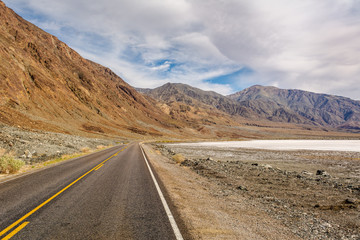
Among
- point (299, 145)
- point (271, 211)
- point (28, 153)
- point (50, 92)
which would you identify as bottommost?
point (299, 145)

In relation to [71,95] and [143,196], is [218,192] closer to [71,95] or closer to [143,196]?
[143,196]

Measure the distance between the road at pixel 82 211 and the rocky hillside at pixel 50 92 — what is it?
41.7 meters

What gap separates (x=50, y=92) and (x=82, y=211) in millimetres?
86126

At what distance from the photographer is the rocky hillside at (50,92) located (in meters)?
57.5

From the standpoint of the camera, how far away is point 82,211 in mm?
5996

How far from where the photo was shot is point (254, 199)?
855 cm

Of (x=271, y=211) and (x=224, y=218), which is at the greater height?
(x=224, y=218)

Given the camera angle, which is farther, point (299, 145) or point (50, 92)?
point (50, 92)

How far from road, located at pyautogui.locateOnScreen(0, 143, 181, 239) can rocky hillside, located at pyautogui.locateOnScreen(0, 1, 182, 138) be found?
41.7 meters

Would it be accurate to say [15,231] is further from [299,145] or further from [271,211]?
[299,145]

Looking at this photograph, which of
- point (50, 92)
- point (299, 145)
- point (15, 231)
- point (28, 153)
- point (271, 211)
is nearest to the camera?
point (15, 231)

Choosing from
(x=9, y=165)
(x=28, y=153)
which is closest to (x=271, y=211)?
(x=9, y=165)

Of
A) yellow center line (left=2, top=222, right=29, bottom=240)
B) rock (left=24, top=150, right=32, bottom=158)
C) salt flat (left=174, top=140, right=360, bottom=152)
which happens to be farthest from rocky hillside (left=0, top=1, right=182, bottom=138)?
yellow center line (left=2, top=222, right=29, bottom=240)

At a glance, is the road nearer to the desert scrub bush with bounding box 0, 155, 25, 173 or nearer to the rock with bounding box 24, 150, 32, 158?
the desert scrub bush with bounding box 0, 155, 25, 173
